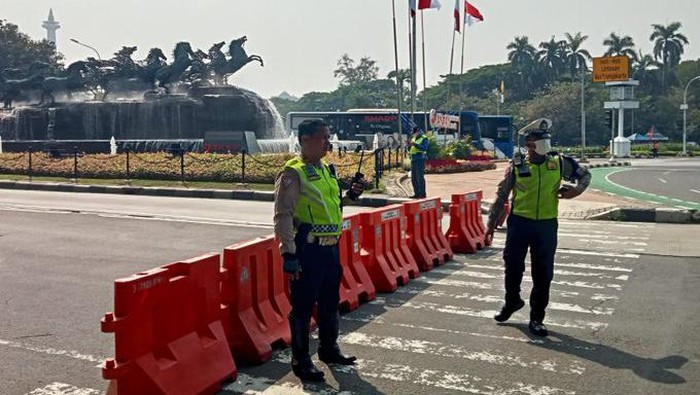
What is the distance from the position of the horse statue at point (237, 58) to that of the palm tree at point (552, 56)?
64960 mm

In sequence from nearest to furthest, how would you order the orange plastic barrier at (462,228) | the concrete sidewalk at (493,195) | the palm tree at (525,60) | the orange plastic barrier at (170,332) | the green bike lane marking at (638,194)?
the orange plastic barrier at (170,332)
the orange plastic barrier at (462,228)
the concrete sidewalk at (493,195)
the green bike lane marking at (638,194)
the palm tree at (525,60)

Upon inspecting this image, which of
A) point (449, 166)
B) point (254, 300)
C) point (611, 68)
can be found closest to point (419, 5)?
point (449, 166)

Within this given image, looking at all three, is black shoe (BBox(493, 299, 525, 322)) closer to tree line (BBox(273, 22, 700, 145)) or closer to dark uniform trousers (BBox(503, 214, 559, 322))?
dark uniform trousers (BBox(503, 214, 559, 322))

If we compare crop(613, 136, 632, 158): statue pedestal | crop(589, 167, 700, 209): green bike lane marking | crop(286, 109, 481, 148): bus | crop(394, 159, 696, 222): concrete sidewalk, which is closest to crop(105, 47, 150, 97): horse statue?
crop(286, 109, 481, 148): bus

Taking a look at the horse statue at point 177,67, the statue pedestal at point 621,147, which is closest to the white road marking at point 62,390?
the horse statue at point 177,67

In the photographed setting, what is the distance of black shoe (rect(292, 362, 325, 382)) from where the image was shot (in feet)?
17.6

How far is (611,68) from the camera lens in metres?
71.8

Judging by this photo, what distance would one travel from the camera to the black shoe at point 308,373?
5367 millimetres

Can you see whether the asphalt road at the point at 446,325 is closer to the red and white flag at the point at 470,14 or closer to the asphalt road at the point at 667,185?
the asphalt road at the point at 667,185

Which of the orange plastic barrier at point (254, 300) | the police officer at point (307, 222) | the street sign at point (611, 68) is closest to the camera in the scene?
the police officer at point (307, 222)

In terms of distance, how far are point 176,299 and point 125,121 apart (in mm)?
44432

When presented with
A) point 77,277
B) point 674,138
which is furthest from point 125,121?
point 674,138

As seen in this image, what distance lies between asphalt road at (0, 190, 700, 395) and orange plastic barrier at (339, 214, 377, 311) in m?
0.14

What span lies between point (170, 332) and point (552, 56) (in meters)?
105
